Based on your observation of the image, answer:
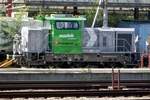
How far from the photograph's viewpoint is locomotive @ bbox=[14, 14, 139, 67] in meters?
32.0

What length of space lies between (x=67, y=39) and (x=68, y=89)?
12899mm

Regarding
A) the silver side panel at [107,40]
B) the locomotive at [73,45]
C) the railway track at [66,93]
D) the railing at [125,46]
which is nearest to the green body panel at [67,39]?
the locomotive at [73,45]

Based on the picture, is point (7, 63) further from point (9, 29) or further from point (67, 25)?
point (9, 29)

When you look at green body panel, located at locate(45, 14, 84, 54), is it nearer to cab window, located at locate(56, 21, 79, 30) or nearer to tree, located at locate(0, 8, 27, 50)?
cab window, located at locate(56, 21, 79, 30)

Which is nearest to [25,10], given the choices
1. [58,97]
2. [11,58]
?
[11,58]

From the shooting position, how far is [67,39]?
1272 inches

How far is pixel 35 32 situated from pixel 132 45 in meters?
6.28

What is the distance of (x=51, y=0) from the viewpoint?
49812mm

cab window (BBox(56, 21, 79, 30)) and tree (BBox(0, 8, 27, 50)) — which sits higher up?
cab window (BBox(56, 21, 79, 30))

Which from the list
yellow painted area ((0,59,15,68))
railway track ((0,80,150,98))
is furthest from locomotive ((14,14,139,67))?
railway track ((0,80,150,98))

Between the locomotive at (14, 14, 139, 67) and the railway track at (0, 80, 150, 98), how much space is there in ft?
35.5

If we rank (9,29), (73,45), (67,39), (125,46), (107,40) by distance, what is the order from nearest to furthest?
(67,39), (73,45), (107,40), (125,46), (9,29)

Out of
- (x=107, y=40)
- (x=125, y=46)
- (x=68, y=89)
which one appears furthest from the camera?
(x=125, y=46)

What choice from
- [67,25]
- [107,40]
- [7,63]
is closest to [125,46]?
[107,40]
